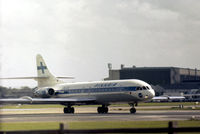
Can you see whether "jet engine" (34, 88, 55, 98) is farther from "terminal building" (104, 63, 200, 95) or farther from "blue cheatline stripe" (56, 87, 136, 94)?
"terminal building" (104, 63, 200, 95)

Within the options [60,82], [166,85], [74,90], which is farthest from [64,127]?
[166,85]

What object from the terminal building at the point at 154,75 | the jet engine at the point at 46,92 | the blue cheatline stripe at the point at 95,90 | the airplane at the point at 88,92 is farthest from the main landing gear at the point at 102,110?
the terminal building at the point at 154,75

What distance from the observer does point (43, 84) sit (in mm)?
74562

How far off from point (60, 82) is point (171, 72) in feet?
376

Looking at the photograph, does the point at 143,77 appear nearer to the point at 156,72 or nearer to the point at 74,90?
the point at 156,72

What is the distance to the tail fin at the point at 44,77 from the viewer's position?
244 feet

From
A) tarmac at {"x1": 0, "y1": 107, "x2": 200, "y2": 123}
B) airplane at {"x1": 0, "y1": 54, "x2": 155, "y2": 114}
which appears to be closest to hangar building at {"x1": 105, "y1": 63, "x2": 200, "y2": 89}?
airplane at {"x1": 0, "y1": 54, "x2": 155, "y2": 114}

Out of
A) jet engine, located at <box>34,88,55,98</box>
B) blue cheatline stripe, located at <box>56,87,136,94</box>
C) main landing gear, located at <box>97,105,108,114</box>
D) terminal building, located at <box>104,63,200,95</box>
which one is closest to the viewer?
blue cheatline stripe, located at <box>56,87,136,94</box>

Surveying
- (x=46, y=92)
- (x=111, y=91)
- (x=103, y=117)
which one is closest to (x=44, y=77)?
(x=46, y=92)

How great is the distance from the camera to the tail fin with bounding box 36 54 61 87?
244 feet

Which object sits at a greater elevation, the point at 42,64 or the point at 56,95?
the point at 42,64

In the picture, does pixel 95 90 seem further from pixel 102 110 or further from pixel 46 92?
pixel 46 92

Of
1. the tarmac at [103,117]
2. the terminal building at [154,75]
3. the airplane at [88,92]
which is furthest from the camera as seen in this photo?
the terminal building at [154,75]

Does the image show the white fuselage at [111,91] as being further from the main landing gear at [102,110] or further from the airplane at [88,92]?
the main landing gear at [102,110]
